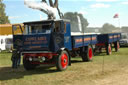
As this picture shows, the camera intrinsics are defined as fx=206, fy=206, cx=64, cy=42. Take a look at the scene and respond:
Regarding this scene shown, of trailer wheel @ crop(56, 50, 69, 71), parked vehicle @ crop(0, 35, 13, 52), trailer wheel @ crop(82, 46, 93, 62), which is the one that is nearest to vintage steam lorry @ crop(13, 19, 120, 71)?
trailer wheel @ crop(56, 50, 69, 71)

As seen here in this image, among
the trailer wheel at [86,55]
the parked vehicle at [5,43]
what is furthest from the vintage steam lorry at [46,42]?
the parked vehicle at [5,43]

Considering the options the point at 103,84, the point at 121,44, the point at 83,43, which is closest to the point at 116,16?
the point at 121,44

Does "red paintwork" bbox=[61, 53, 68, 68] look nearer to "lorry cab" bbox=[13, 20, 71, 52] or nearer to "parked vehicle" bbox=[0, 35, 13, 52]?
"lorry cab" bbox=[13, 20, 71, 52]

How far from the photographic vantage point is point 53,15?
13.0 meters

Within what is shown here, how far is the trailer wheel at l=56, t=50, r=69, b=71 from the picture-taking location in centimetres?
984

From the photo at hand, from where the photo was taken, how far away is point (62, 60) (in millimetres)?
10133

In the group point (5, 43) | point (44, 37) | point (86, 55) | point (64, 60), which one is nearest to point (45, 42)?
point (44, 37)

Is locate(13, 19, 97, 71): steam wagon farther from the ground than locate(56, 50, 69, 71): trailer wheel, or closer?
farther from the ground

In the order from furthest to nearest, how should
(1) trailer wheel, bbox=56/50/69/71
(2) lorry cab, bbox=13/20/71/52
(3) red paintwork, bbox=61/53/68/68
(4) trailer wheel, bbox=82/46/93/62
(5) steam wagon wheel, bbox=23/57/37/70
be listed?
Result: (4) trailer wheel, bbox=82/46/93/62 < (5) steam wagon wheel, bbox=23/57/37/70 < (3) red paintwork, bbox=61/53/68/68 < (1) trailer wheel, bbox=56/50/69/71 < (2) lorry cab, bbox=13/20/71/52

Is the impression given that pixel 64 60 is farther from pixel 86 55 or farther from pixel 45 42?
pixel 86 55

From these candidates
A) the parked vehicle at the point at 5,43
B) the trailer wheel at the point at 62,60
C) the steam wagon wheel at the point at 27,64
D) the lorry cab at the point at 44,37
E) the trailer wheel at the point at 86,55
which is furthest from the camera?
the parked vehicle at the point at 5,43

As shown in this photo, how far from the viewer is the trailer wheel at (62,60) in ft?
32.3

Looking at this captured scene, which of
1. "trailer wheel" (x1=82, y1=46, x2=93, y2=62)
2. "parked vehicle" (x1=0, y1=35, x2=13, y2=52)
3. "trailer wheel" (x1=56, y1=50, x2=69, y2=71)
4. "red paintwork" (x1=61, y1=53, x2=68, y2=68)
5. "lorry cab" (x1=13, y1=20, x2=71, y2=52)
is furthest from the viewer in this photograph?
"parked vehicle" (x1=0, y1=35, x2=13, y2=52)

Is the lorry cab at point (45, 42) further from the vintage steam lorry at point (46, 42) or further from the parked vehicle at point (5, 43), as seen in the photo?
the parked vehicle at point (5, 43)
